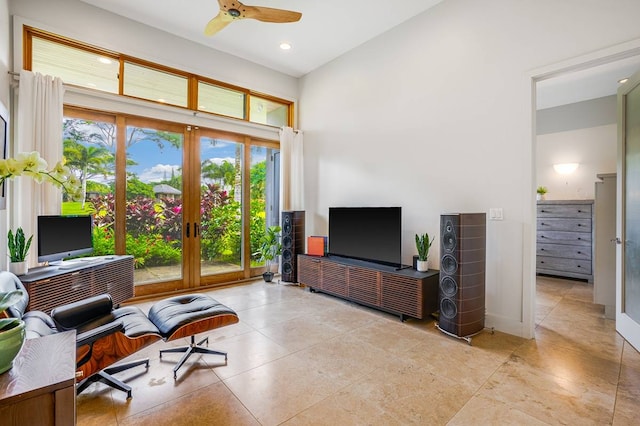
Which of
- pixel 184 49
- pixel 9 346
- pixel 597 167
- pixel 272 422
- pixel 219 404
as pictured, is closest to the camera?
pixel 9 346

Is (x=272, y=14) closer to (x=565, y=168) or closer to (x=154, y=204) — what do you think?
(x=154, y=204)

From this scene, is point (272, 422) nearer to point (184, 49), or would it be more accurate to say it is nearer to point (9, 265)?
point (9, 265)

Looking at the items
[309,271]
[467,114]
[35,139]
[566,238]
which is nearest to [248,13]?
[467,114]

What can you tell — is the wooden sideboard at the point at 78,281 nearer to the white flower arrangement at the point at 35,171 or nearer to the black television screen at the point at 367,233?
the white flower arrangement at the point at 35,171

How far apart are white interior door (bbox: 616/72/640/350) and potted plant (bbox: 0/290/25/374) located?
4221mm

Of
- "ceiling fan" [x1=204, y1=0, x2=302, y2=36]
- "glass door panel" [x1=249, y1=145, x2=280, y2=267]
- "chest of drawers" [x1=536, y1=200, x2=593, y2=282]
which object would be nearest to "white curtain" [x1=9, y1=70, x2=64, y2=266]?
"ceiling fan" [x1=204, y1=0, x2=302, y2=36]

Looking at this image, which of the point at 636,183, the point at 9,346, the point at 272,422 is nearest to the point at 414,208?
the point at 636,183

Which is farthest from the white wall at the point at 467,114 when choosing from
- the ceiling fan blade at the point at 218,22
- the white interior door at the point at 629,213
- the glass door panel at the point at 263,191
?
the ceiling fan blade at the point at 218,22

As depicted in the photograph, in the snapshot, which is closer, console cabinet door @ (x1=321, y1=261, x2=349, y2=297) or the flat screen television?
the flat screen television

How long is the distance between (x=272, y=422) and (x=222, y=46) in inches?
194

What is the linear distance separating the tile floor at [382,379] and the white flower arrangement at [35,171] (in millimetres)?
1454

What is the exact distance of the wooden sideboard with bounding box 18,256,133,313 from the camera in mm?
2717

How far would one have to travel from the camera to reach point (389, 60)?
165 inches

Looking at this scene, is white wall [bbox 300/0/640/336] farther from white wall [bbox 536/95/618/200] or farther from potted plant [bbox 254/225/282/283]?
white wall [bbox 536/95/618/200]
